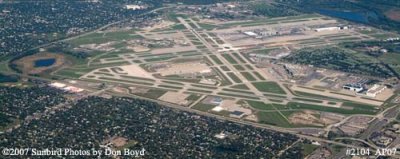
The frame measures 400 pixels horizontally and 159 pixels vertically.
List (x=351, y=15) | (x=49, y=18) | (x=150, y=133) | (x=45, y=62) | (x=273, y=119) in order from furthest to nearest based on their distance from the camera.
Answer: (x=351, y=15)
(x=49, y=18)
(x=45, y=62)
(x=273, y=119)
(x=150, y=133)

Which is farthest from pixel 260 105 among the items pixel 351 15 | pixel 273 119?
pixel 351 15

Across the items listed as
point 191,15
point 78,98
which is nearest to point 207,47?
point 191,15

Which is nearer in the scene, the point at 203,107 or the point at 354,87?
the point at 203,107

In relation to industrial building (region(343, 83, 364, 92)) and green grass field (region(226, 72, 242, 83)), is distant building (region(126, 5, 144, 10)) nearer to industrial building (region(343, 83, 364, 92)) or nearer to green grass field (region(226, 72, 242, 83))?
green grass field (region(226, 72, 242, 83))

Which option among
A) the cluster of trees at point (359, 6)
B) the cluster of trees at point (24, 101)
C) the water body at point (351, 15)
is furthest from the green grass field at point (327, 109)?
the water body at point (351, 15)

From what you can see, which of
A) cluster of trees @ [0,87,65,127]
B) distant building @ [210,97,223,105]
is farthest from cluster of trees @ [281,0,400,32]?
cluster of trees @ [0,87,65,127]

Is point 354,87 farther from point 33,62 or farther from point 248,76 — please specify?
point 33,62

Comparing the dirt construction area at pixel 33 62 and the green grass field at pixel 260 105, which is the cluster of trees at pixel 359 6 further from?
the dirt construction area at pixel 33 62
